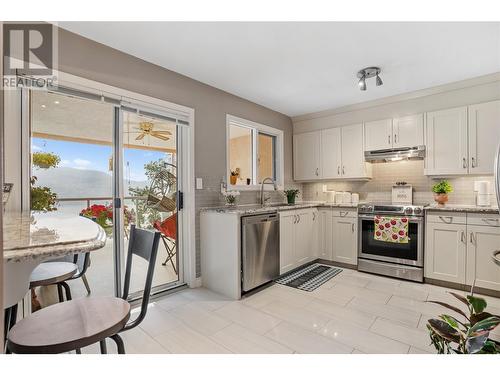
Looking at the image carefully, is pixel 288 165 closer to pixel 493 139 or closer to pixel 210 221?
pixel 210 221

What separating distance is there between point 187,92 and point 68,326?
264cm

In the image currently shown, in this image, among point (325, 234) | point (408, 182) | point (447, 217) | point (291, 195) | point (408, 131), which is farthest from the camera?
point (291, 195)

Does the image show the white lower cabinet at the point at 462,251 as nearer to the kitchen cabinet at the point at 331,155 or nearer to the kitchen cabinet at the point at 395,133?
the kitchen cabinet at the point at 395,133

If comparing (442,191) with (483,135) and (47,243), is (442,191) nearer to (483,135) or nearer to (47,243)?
(483,135)

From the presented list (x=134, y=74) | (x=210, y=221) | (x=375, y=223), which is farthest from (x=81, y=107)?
(x=375, y=223)

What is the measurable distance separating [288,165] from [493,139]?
2.73 meters

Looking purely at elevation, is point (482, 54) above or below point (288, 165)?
above

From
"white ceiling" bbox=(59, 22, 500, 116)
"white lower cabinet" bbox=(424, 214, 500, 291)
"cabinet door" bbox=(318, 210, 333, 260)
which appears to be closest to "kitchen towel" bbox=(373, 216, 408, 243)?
"white lower cabinet" bbox=(424, 214, 500, 291)

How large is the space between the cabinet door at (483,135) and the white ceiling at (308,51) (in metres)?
0.42

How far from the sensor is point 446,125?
3340mm

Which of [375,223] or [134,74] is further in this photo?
[375,223]

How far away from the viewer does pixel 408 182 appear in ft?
12.6

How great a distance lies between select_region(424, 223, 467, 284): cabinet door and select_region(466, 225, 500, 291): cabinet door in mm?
61

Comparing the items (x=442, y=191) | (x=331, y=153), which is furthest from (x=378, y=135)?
(x=442, y=191)
